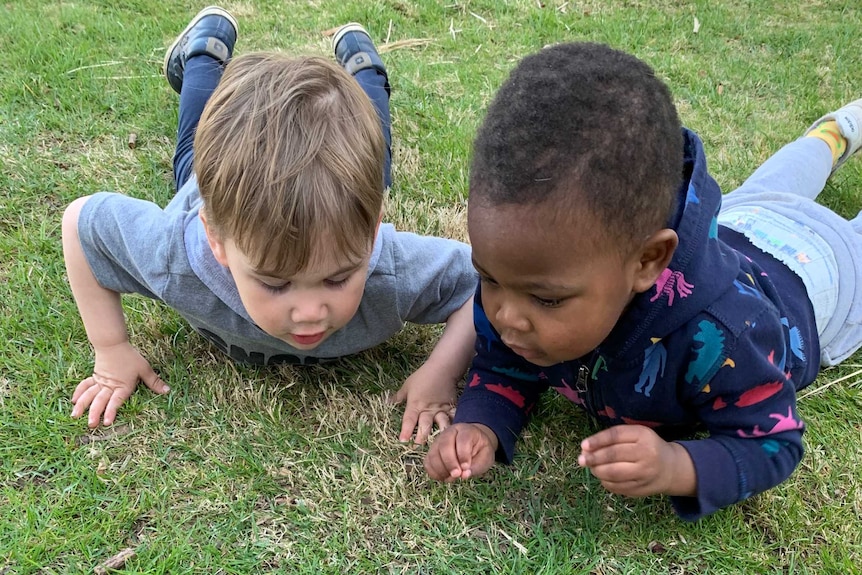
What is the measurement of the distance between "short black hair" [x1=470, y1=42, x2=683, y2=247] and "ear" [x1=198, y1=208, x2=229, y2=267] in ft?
2.25

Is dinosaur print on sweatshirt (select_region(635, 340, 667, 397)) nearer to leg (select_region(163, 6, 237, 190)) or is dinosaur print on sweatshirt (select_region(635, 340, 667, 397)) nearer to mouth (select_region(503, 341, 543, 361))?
mouth (select_region(503, 341, 543, 361))

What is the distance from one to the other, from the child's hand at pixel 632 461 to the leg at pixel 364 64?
1.60m

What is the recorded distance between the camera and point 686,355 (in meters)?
1.59

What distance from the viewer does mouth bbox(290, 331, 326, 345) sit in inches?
71.1

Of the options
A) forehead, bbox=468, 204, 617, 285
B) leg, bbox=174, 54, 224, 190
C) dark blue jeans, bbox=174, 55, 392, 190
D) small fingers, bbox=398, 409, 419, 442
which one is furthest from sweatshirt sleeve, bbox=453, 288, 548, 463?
leg, bbox=174, 54, 224, 190

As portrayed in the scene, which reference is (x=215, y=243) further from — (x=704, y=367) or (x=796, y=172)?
(x=796, y=172)

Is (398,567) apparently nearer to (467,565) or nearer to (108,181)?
(467,565)

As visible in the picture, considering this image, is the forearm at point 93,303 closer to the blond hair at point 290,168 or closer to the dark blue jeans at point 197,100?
the blond hair at point 290,168

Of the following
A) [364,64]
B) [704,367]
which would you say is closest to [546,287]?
[704,367]

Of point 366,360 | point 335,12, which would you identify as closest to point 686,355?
point 366,360

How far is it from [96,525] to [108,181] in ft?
5.17


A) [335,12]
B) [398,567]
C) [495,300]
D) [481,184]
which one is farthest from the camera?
[335,12]

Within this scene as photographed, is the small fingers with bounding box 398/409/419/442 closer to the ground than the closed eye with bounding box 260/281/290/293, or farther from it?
closer to the ground

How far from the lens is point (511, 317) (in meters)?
1.45
